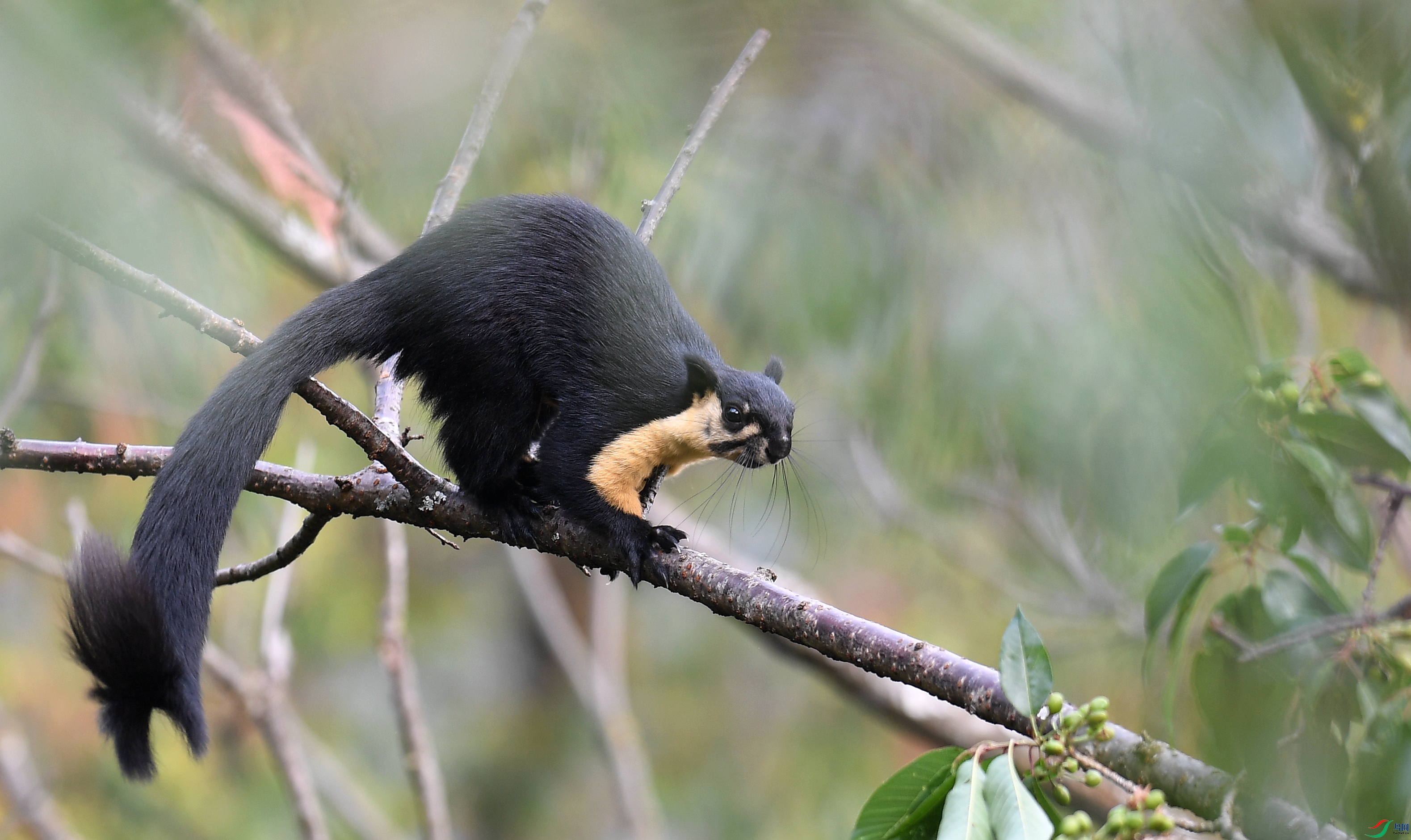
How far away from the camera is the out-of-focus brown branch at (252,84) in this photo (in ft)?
6.49

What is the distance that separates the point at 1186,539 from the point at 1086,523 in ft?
Answer: 1.02

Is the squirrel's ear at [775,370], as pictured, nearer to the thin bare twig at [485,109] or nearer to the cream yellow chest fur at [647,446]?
the cream yellow chest fur at [647,446]

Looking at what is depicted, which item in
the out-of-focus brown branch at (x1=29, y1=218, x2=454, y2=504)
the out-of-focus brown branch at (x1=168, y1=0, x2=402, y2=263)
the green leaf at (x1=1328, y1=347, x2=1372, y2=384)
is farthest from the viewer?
the out-of-focus brown branch at (x1=168, y1=0, x2=402, y2=263)

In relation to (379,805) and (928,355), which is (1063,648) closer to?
(928,355)

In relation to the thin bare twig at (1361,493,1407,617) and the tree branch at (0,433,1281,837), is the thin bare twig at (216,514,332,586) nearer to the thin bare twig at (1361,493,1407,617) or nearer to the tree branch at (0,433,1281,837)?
the tree branch at (0,433,1281,837)

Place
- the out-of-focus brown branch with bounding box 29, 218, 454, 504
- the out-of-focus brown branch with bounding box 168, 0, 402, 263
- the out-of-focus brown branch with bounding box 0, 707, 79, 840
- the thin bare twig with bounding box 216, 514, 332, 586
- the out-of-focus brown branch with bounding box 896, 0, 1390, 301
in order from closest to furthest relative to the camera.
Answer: the out-of-focus brown branch with bounding box 29, 218, 454, 504
the thin bare twig with bounding box 216, 514, 332, 586
the out-of-focus brown branch with bounding box 168, 0, 402, 263
the out-of-focus brown branch with bounding box 0, 707, 79, 840
the out-of-focus brown branch with bounding box 896, 0, 1390, 301

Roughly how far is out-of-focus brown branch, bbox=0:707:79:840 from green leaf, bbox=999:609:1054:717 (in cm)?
247

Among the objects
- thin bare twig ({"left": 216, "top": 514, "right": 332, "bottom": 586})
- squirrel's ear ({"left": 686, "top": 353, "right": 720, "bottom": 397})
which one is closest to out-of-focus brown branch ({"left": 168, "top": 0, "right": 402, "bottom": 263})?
thin bare twig ({"left": 216, "top": 514, "right": 332, "bottom": 586})

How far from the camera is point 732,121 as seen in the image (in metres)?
3.30

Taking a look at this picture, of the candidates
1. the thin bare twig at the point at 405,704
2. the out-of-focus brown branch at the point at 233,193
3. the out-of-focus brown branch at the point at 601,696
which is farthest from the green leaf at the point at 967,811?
the out-of-focus brown branch at the point at 601,696

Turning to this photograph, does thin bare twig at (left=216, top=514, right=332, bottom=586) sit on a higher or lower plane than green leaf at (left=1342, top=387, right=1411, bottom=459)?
higher

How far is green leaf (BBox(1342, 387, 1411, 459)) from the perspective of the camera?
159 centimetres

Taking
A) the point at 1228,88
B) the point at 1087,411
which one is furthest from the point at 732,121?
the point at 1228,88

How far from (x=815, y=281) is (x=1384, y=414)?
5.53 feet
